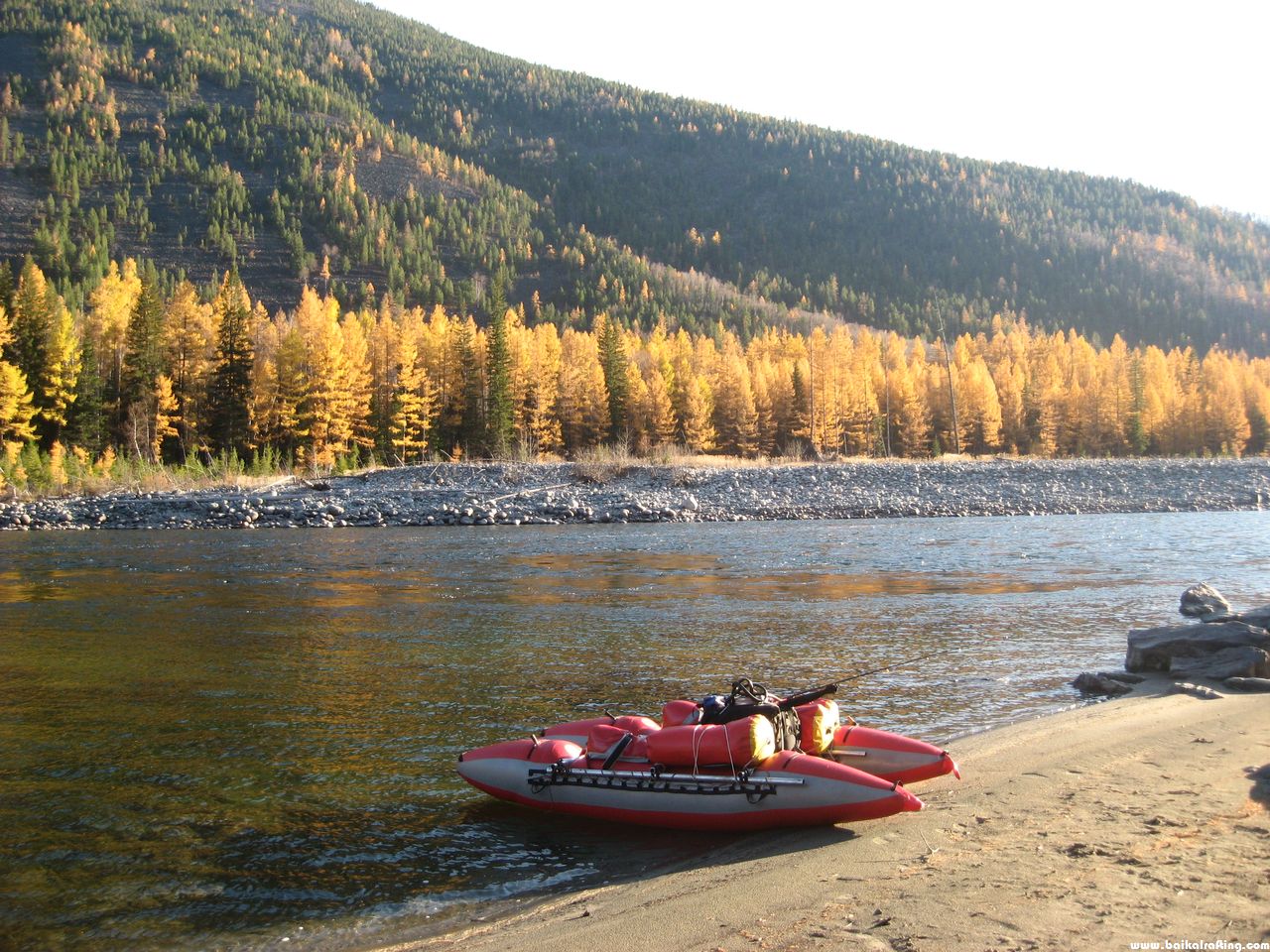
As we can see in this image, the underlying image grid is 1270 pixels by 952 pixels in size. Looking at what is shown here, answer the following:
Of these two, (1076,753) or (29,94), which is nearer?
(1076,753)

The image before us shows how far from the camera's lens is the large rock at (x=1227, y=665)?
10.2m

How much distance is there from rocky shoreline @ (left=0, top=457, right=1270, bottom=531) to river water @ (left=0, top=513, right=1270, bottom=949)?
10712 mm

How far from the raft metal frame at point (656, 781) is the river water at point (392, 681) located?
0.36 meters

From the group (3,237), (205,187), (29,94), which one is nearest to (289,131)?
(205,187)

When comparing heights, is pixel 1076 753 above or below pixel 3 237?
below

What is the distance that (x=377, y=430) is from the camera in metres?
62.8

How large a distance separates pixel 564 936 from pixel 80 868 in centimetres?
355

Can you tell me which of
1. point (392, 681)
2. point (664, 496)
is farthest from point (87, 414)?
point (392, 681)

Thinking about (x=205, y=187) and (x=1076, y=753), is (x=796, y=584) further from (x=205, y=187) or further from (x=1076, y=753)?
(x=205, y=187)

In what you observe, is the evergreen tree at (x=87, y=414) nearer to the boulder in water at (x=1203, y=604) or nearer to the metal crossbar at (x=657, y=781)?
the metal crossbar at (x=657, y=781)

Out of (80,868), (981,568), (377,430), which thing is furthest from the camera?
(377,430)

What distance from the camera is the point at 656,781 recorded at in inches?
270

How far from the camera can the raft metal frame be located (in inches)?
260

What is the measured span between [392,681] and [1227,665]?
9.82 m
